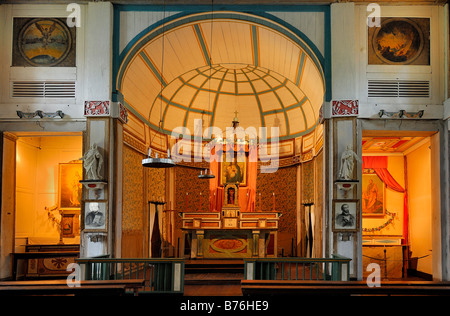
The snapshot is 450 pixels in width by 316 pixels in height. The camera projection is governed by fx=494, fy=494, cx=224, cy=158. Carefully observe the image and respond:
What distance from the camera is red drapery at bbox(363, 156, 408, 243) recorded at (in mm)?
14781

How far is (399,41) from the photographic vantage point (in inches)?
437

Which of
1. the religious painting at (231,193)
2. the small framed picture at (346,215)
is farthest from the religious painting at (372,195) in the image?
the small framed picture at (346,215)

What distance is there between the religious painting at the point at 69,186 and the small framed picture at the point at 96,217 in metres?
3.58

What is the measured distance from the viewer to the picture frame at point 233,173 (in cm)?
1673

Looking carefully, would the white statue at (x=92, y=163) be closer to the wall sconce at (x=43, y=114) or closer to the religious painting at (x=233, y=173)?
the wall sconce at (x=43, y=114)

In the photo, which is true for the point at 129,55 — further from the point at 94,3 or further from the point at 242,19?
the point at 242,19

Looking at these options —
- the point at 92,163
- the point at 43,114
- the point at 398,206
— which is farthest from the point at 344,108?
the point at 43,114

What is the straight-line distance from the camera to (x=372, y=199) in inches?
602

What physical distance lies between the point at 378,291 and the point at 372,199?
922cm

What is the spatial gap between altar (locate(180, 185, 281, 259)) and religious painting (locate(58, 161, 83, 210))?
3.10 metres

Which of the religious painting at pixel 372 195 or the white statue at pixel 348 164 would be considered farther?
the religious painting at pixel 372 195

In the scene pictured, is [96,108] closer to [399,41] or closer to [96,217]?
[96,217]

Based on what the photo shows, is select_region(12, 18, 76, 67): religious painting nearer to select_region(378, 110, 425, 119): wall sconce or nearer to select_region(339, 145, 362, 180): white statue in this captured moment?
select_region(339, 145, 362, 180): white statue

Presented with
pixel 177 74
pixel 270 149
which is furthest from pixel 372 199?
pixel 177 74
